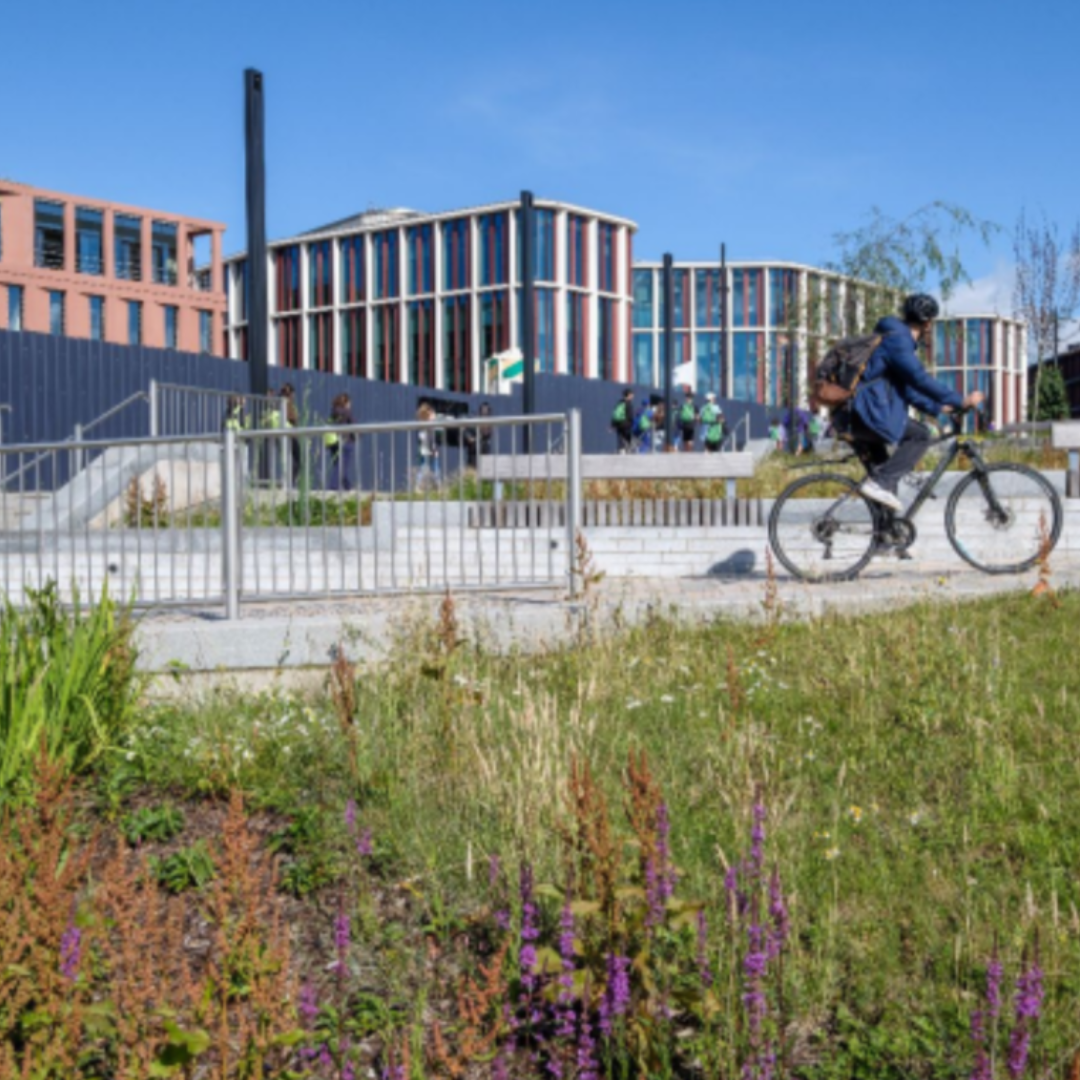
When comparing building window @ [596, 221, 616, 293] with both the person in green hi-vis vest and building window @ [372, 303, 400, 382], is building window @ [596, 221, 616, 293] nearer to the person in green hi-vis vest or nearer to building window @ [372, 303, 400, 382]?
building window @ [372, 303, 400, 382]

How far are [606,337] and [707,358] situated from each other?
23.2 metres

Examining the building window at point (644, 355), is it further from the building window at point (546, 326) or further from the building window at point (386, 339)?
the building window at point (386, 339)

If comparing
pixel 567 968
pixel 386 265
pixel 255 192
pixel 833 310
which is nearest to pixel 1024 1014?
pixel 567 968

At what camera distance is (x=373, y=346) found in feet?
291

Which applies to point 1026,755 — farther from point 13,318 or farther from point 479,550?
point 13,318

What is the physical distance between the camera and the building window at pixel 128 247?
235ft

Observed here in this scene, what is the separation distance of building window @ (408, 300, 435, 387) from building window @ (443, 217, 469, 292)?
1937 millimetres

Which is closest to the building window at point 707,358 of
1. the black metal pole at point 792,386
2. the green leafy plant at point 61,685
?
the black metal pole at point 792,386

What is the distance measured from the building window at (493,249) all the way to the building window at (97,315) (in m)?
22.2

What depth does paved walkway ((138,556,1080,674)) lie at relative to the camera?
716 centimetres

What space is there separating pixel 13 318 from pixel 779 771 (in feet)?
216

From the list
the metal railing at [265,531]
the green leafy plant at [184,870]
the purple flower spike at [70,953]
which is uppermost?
the metal railing at [265,531]

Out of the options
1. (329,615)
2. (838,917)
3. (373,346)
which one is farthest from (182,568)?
(373,346)

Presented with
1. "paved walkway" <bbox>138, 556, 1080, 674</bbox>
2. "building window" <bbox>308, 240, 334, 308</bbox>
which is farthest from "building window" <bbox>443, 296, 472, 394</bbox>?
"paved walkway" <bbox>138, 556, 1080, 674</bbox>
